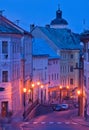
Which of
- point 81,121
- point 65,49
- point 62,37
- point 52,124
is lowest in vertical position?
point 52,124

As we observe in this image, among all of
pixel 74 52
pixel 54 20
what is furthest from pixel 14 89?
pixel 54 20

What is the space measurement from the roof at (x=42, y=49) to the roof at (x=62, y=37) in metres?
6.15

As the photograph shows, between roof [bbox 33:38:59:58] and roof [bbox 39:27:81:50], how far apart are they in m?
6.15

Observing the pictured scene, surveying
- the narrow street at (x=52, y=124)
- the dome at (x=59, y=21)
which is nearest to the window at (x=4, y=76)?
the narrow street at (x=52, y=124)

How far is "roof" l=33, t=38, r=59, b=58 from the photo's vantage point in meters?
98.6

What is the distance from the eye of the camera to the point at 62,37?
408ft

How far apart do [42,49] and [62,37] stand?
22449 millimetres

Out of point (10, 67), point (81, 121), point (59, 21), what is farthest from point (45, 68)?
point (81, 121)

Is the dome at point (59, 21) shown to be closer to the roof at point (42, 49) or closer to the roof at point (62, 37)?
the roof at point (62, 37)

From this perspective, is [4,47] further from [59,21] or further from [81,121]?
[59,21]

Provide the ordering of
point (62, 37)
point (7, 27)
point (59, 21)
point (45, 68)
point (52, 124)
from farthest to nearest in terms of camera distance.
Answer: point (59, 21) → point (62, 37) → point (45, 68) → point (7, 27) → point (52, 124)

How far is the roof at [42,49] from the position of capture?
98.6 metres

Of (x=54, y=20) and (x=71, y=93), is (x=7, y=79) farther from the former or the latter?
(x=54, y=20)

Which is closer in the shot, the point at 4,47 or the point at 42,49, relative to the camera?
the point at 4,47
